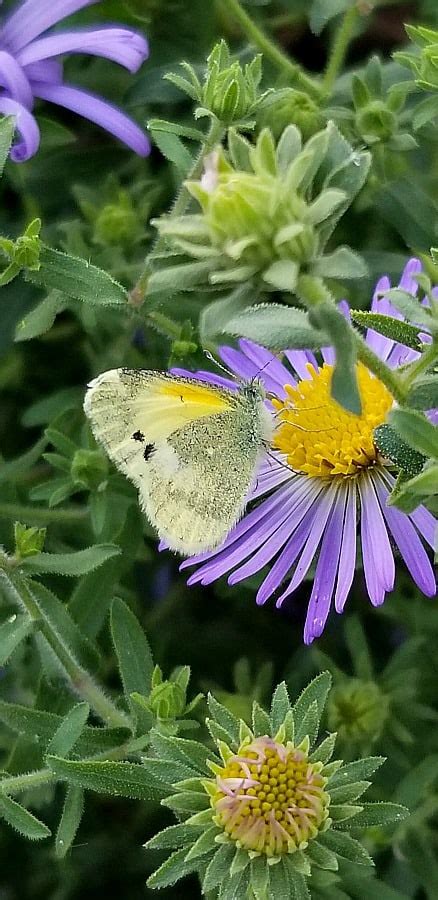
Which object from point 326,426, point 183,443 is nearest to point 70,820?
point 183,443

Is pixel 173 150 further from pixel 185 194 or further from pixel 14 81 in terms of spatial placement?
pixel 14 81

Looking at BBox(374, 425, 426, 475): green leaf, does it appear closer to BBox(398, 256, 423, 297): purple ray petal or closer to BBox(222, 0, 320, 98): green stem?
BBox(398, 256, 423, 297): purple ray petal

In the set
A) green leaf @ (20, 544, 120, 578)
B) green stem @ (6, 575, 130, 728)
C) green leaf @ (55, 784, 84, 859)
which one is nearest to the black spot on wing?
green leaf @ (20, 544, 120, 578)

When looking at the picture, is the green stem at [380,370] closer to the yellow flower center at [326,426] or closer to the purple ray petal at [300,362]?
the yellow flower center at [326,426]

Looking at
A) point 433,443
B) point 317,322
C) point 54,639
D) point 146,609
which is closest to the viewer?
point 317,322

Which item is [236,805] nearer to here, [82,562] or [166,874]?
[166,874]

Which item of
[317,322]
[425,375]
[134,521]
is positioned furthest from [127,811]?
[317,322]
